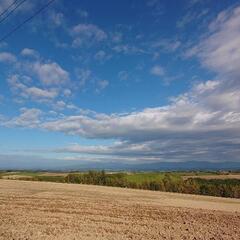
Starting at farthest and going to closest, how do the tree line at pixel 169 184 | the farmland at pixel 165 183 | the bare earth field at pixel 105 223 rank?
the farmland at pixel 165 183
the tree line at pixel 169 184
the bare earth field at pixel 105 223

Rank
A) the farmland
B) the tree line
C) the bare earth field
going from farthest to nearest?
the farmland → the tree line → the bare earth field

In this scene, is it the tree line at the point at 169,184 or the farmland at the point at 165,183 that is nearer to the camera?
the tree line at the point at 169,184

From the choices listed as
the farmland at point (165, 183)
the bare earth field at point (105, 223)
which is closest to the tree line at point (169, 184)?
the farmland at point (165, 183)

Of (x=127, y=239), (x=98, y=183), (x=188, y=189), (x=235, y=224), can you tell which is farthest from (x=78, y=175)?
(x=127, y=239)

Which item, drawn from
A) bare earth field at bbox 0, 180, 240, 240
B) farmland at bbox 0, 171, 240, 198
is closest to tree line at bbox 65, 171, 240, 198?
farmland at bbox 0, 171, 240, 198

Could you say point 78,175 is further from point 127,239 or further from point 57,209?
point 127,239

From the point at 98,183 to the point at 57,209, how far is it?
150 ft

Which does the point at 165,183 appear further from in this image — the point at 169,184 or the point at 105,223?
the point at 105,223

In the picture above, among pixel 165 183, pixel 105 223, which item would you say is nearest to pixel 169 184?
pixel 165 183

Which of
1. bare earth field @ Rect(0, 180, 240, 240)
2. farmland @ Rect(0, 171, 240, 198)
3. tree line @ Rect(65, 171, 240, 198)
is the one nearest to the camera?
bare earth field @ Rect(0, 180, 240, 240)

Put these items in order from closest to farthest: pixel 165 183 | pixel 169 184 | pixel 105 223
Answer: pixel 105 223 < pixel 169 184 < pixel 165 183

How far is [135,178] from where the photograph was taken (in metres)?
73.5

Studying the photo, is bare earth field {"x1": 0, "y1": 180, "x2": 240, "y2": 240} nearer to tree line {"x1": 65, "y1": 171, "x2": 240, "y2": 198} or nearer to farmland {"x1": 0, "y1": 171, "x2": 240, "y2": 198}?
tree line {"x1": 65, "y1": 171, "x2": 240, "y2": 198}

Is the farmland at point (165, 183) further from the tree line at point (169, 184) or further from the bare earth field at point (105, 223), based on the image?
the bare earth field at point (105, 223)
